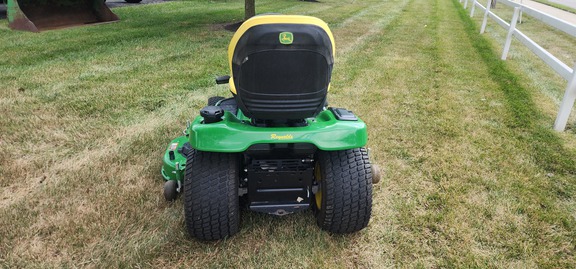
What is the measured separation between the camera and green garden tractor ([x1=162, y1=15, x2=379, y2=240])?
6.22 feet

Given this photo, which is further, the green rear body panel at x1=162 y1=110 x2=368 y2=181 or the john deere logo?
the green rear body panel at x1=162 y1=110 x2=368 y2=181

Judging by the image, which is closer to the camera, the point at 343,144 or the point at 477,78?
the point at 343,144

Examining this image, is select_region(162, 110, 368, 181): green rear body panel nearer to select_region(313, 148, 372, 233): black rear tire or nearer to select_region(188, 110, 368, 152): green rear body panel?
select_region(188, 110, 368, 152): green rear body panel

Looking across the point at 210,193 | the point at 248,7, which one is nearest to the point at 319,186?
the point at 210,193

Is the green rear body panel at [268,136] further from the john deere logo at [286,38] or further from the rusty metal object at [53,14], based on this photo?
the rusty metal object at [53,14]

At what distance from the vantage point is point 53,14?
8656 millimetres

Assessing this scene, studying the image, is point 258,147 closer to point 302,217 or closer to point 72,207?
point 302,217

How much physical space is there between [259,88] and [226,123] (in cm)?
27

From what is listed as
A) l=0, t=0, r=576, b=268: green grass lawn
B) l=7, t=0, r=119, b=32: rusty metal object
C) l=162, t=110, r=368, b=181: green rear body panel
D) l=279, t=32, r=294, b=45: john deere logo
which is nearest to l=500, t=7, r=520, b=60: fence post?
l=0, t=0, r=576, b=268: green grass lawn

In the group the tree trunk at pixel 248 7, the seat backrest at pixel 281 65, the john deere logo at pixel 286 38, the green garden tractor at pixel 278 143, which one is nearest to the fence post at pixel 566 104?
the green garden tractor at pixel 278 143

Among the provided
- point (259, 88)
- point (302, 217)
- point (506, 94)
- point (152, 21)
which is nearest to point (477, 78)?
point (506, 94)

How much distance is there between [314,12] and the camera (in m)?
12.8

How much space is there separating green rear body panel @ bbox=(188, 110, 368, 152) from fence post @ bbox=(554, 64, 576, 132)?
115 inches

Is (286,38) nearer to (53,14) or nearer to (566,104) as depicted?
(566,104)
